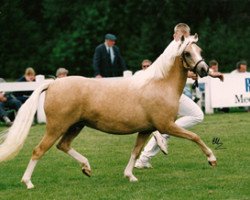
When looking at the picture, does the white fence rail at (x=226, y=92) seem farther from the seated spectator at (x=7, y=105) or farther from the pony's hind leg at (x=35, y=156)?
the pony's hind leg at (x=35, y=156)

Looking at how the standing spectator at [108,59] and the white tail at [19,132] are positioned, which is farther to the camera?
the standing spectator at [108,59]

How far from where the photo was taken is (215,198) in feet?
28.3

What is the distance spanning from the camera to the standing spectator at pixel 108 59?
20.0 metres

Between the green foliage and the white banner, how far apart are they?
29181mm

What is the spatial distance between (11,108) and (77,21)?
40.0 m

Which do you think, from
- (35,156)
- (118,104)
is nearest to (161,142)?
(118,104)

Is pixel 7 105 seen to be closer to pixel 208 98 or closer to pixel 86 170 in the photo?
pixel 208 98

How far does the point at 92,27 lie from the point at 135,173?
47441mm

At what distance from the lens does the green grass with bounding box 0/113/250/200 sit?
30.1 feet

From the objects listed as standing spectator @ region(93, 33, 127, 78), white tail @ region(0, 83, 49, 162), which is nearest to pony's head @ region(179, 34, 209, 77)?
white tail @ region(0, 83, 49, 162)

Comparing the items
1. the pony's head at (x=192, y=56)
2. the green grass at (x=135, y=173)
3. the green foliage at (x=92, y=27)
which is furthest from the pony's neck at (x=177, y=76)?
the green foliage at (x=92, y=27)

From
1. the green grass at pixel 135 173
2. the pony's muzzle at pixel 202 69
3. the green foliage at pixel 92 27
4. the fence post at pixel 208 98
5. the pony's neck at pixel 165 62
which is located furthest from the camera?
the green foliage at pixel 92 27

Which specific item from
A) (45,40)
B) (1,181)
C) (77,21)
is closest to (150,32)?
(77,21)

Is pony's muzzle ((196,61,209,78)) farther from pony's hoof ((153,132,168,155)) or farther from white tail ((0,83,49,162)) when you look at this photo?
white tail ((0,83,49,162))
